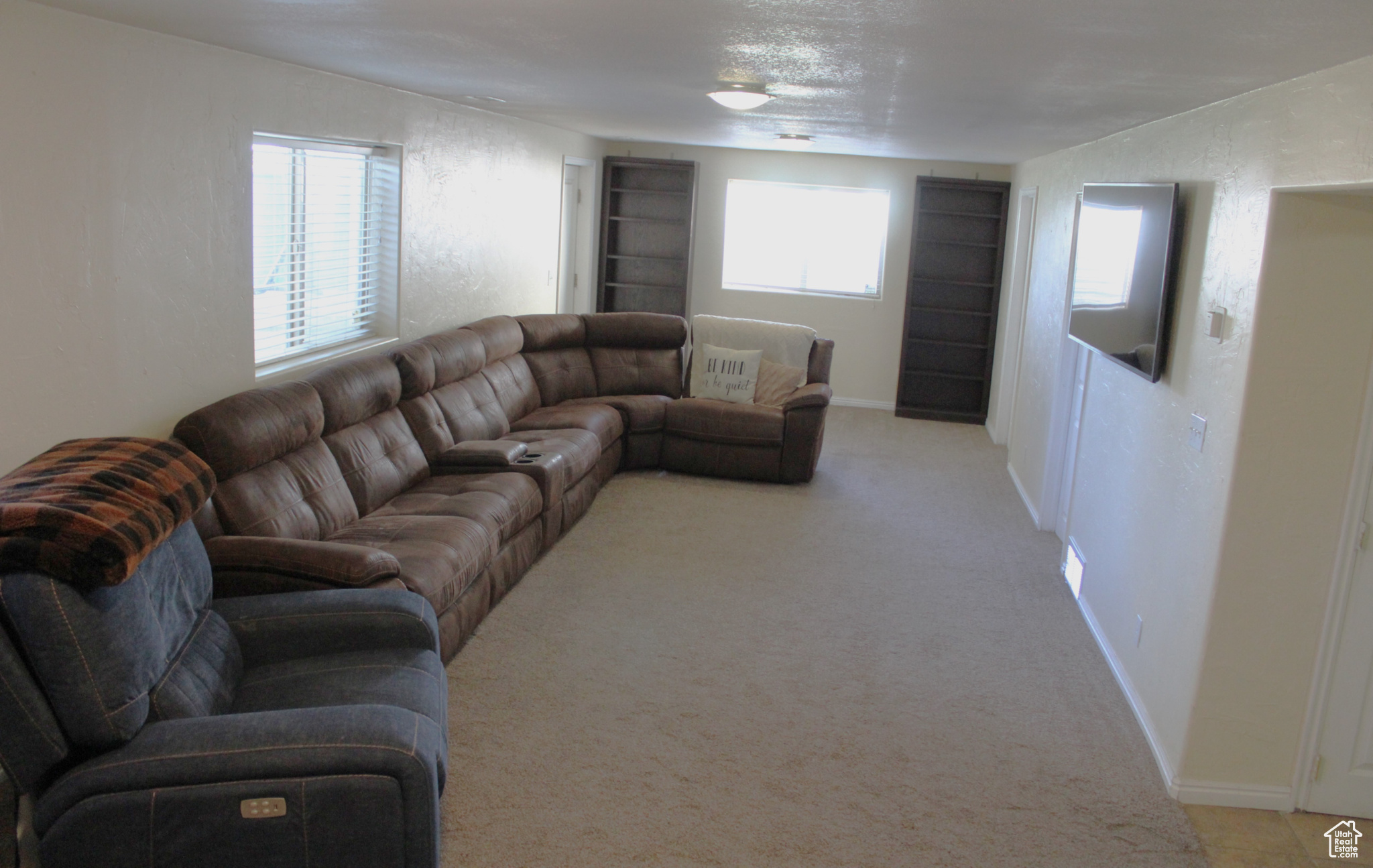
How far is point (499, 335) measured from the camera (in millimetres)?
Result: 6137

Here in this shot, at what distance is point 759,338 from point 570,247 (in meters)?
2.38

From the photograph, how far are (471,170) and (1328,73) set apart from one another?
15.1 ft

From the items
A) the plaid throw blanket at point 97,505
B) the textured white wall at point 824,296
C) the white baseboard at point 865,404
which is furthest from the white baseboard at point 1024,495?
the plaid throw blanket at point 97,505

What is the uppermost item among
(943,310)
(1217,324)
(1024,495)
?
(1217,324)

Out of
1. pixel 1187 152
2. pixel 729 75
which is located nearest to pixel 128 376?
pixel 729 75

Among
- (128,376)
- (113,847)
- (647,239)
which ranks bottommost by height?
(113,847)

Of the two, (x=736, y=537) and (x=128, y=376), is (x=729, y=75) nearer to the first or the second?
(x=128, y=376)

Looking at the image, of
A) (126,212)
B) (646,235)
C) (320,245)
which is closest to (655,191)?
(646,235)

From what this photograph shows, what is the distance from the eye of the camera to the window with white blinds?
438cm

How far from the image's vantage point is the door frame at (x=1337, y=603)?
2920mm

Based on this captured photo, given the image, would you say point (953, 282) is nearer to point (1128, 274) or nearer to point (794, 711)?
point (1128, 274)

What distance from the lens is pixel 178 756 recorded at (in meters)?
2.25

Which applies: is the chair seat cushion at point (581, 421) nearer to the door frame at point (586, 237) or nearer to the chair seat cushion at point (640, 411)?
the chair seat cushion at point (640, 411)

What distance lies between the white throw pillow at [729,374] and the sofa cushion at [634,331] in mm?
303
